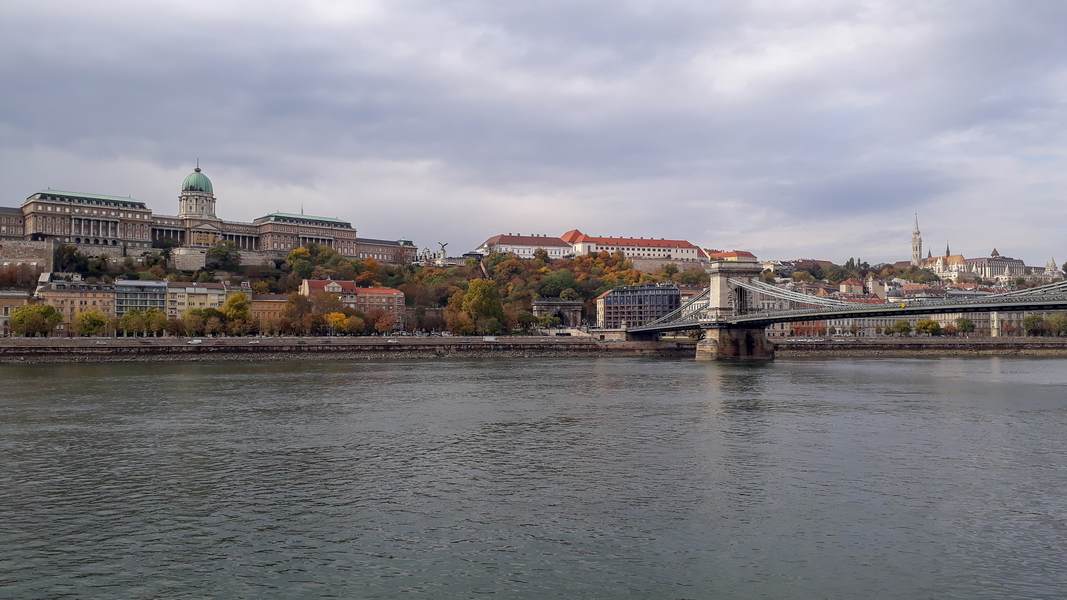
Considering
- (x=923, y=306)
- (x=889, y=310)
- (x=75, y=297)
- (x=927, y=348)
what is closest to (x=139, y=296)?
(x=75, y=297)

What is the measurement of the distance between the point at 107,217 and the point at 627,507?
93.7 metres

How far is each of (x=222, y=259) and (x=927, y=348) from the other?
68412 mm

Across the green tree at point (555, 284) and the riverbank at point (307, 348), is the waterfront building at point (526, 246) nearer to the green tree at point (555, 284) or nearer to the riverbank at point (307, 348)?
the green tree at point (555, 284)

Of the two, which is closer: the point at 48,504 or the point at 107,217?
the point at 48,504

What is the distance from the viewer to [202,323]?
193 ft

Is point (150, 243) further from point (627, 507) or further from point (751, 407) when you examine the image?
point (627, 507)

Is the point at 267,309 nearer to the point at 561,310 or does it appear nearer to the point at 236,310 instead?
the point at 236,310

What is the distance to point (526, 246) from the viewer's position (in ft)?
386

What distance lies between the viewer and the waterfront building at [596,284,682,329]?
86188 mm

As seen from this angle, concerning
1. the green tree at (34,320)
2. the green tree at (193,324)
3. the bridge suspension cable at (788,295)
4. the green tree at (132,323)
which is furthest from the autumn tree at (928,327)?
the green tree at (34,320)

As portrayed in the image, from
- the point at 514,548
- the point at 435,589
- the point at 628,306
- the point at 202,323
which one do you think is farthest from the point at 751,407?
the point at 628,306

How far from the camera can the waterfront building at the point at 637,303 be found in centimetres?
8619

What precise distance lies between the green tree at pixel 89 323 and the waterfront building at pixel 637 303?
4569 centimetres

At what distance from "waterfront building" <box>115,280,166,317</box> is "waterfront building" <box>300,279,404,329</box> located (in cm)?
1148
